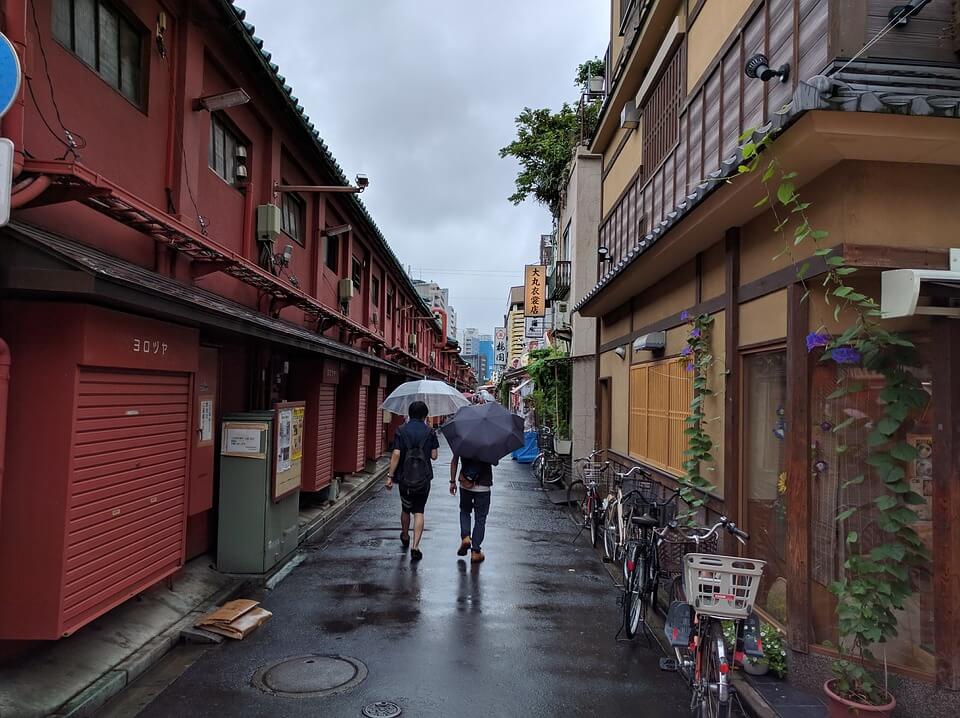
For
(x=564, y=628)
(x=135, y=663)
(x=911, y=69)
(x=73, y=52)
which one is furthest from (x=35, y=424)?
(x=911, y=69)

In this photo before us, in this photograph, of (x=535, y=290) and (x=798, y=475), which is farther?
(x=535, y=290)

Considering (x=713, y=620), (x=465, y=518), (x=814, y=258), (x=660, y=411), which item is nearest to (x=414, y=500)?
(x=465, y=518)

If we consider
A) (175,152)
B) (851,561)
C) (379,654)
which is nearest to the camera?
(851,561)

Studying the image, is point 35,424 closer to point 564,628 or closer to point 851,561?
point 564,628

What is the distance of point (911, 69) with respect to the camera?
4.66 metres

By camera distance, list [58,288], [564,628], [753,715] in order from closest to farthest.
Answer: [58,288], [753,715], [564,628]

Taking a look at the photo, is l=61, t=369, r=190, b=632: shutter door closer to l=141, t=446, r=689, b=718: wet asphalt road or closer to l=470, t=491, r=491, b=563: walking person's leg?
l=141, t=446, r=689, b=718: wet asphalt road

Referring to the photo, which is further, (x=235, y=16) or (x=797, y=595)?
(x=235, y=16)

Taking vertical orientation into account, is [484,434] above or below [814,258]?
below

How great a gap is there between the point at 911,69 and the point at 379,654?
6047 millimetres

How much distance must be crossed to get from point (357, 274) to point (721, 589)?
1473 cm

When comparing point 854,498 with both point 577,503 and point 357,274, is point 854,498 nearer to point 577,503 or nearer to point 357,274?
point 577,503

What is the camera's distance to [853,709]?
4.07 meters

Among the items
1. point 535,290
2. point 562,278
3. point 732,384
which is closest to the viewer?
point 732,384
